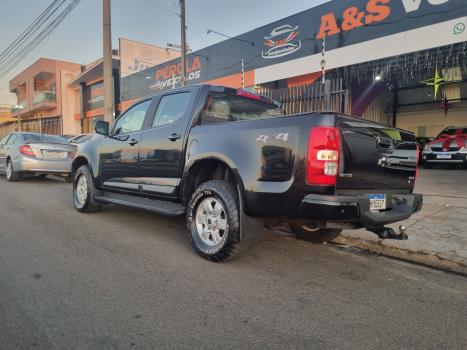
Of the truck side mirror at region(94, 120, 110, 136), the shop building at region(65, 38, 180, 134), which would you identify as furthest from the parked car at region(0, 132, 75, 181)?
the shop building at region(65, 38, 180, 134)

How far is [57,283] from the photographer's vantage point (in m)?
3.12

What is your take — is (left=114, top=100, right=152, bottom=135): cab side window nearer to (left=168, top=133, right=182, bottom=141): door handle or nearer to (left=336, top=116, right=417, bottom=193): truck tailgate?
(left=168, top=133, right=182, bottom=141): door handle

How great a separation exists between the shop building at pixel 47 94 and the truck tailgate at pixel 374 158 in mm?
37518

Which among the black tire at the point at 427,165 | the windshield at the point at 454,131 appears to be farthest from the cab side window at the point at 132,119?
the windshield at the point at 454,131

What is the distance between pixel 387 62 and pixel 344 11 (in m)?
2.19

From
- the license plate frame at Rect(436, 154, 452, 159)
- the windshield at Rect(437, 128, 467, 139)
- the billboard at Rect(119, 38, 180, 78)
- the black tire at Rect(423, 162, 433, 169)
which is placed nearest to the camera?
the license plate frame at Rect(436, 154, 452, 159)

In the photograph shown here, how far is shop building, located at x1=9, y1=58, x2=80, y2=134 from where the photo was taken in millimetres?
36281

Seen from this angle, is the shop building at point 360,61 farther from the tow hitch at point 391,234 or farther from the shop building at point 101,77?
the shop building at point 101,77

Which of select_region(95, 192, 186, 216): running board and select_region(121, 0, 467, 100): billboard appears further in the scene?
select_region(121, 0, 467, 100): billboard

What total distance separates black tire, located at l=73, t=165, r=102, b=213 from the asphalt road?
1228mm

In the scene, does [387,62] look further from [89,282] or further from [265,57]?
[89,282]

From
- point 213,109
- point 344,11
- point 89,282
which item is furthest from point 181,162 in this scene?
point 344,11

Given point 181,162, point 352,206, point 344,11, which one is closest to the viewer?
point 352,206

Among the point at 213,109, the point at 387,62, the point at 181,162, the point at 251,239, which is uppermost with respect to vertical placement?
the point at 387,62
